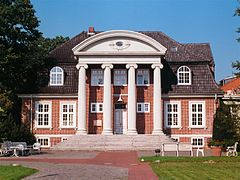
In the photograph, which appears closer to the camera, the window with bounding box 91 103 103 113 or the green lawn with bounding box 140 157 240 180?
the green lawn with bounding box 140 157 240 180

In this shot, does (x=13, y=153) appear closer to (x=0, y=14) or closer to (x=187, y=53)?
(x=0, y=14)

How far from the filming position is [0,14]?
40.4 m

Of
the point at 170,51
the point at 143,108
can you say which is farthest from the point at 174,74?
the point at 143,108

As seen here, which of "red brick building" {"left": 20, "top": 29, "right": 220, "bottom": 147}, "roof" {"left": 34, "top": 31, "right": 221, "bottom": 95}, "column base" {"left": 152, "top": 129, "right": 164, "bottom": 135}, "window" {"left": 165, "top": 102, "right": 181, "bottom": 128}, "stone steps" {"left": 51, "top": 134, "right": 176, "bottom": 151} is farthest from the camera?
"roof" {"left": 34, "top": 31, "right": 221, "bottom": 95}


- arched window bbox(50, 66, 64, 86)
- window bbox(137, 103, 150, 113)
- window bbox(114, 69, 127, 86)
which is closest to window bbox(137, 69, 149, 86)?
window bbox(114, 69, 127, 86)

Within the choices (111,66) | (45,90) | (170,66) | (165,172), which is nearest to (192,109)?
(170,66)

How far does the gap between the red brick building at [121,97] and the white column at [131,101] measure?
19 centimetres

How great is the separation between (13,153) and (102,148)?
28.0 feet

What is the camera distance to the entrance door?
43156 millimetres

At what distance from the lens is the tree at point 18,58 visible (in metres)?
40.2

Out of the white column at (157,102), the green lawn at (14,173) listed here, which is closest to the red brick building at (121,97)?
the white column at (157,102)

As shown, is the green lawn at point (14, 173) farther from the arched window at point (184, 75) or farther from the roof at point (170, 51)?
the arched window at point (184, 75)

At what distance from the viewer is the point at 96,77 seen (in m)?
43.4

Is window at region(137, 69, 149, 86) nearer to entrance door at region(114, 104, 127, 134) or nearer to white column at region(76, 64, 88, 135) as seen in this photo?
entrance door at region(114, 104, 127, 134)
